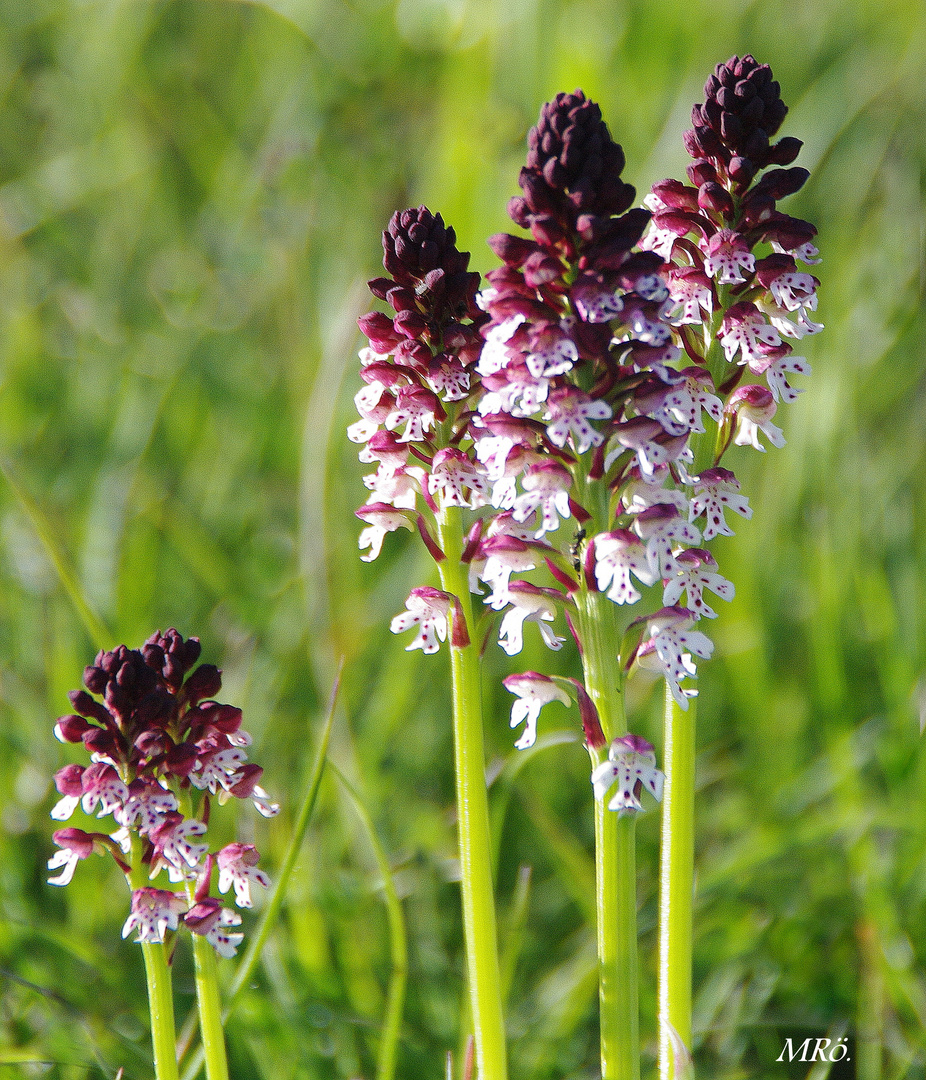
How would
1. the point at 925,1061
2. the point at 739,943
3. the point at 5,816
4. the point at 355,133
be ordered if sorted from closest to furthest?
the point at 925,1061 → the point at 739,943 → the point at 5,816 → the point at 355,133

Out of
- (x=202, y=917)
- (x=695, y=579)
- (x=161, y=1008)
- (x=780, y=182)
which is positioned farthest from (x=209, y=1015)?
(x=780, y=182)

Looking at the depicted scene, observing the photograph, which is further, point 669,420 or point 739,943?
point 739,943

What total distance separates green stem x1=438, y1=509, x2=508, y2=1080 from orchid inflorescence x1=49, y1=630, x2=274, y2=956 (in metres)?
0.39

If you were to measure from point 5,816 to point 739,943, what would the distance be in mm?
2384

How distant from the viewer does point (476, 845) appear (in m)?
2.18

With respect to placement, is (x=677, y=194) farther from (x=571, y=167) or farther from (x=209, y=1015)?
(x=209, y=1015)

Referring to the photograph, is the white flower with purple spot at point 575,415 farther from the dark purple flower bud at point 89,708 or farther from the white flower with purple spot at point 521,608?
the dark purple flower bud at point 89,708

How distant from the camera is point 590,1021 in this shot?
327 centimetres

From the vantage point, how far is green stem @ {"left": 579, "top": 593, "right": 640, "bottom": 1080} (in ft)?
6.68

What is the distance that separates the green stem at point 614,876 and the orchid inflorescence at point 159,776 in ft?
2.17

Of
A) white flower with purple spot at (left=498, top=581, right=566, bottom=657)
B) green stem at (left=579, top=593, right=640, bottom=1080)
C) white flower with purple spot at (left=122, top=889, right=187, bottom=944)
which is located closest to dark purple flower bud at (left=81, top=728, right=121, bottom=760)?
white flower with purple spot at (left=122, top=889, right=187, bottom=944)

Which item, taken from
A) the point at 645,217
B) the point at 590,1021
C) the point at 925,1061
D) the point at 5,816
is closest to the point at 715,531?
the point at 645,217

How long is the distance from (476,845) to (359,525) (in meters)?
3.20

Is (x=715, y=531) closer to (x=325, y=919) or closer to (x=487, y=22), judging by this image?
(x=325, y=919)
